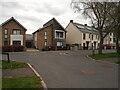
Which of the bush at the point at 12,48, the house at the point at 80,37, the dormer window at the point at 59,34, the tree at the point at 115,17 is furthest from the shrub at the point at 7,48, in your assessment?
the house at the point at 80,37

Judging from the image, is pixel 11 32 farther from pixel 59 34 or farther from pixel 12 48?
pixel 59 34

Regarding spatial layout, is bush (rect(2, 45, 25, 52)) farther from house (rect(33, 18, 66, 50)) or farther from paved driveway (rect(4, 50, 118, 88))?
paved driveway (rect(4, 50, 118, 88))

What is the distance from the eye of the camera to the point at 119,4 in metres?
20.1

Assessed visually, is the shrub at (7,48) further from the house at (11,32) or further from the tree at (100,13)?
the tree at (100,13)

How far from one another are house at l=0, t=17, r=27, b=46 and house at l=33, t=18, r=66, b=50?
5573mm

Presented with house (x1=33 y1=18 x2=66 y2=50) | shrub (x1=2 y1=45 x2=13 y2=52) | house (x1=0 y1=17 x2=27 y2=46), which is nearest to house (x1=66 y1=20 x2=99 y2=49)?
house (x1=33 y1=18 x2=66 y2=50)

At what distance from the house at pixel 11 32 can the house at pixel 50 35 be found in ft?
18.3

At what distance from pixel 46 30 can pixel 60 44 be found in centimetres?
601

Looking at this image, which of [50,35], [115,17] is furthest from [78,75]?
[50,35]

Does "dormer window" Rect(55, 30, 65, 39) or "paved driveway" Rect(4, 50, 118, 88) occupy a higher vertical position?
"dormer window" Rect(55, 30, 65, 39)

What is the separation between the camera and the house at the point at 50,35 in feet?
135

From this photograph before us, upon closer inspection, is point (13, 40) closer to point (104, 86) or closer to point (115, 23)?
point (115, 23)

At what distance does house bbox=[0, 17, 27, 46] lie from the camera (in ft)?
115

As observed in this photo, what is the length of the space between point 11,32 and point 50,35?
1120 centimetres
